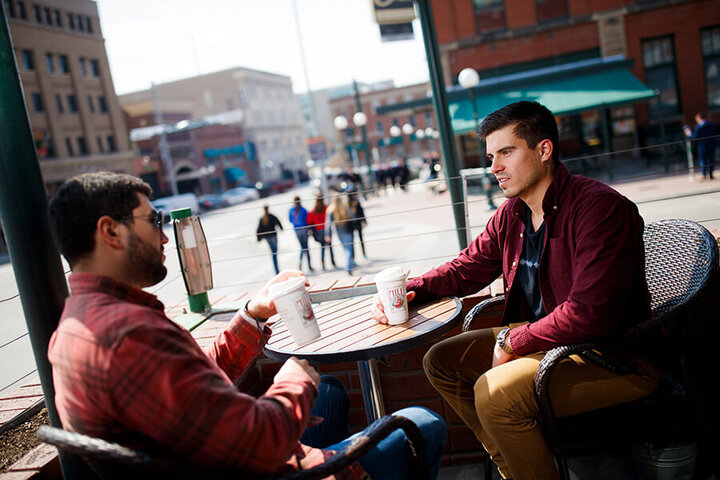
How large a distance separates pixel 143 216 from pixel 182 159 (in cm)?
5134

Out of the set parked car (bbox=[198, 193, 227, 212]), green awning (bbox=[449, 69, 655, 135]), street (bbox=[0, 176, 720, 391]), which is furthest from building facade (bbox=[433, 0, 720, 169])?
parked car (bbox=[198, 193, 227, 212])

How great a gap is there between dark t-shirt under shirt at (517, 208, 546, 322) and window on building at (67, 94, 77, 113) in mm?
43400

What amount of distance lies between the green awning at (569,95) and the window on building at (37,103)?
30.0 metres

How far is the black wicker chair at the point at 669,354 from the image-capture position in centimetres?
180

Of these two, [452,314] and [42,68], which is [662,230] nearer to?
[452,314]

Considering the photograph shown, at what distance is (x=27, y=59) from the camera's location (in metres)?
36.3

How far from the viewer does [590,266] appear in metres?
1.78

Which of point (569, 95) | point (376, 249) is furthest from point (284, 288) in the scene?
point (569, 95)

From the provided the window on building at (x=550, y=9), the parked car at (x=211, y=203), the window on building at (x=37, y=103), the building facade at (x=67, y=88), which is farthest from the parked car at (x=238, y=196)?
the window on building at (x=550, y=9)

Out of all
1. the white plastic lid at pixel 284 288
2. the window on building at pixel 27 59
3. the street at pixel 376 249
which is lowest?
the street at pixel 376 249

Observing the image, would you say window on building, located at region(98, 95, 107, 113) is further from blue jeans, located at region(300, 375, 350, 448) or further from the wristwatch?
the wristwatch

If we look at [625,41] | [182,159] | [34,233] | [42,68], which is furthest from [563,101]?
[182,159]

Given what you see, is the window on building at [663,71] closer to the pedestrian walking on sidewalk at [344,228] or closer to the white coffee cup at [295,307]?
the pedestrian walking on sidewalk at [344,228]

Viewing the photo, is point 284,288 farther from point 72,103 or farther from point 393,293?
point 72,103
